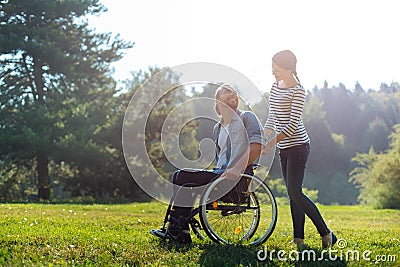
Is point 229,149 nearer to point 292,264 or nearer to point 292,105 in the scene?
point 292,105

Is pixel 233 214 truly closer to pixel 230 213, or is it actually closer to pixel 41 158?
pixel 230 213

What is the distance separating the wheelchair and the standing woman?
0.27 metres

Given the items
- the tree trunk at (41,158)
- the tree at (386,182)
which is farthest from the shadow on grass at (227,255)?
the tree at (386,182)

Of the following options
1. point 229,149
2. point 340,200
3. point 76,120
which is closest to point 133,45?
point 76,120

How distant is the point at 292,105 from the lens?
4.59 m

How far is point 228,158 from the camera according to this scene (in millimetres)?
4719

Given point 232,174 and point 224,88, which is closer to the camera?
point 232,174

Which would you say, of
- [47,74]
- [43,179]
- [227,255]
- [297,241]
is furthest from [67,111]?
[227,255]

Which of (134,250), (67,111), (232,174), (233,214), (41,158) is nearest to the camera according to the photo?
(134,250)

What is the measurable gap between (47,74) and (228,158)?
16777 mm

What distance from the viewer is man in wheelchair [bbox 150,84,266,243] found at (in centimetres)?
450

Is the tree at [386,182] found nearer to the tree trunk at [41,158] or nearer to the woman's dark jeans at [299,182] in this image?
the tree trunk at [41,158]

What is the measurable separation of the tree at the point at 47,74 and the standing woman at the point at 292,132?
14.4 meters

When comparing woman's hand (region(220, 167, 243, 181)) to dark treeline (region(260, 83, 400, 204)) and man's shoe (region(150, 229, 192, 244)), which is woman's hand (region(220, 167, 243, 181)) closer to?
man's shoe (region(150, 229, 192, 244))
